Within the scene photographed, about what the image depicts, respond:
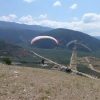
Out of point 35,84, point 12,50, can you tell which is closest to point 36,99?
point 35,84

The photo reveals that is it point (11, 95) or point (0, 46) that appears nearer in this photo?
point (11, 95)

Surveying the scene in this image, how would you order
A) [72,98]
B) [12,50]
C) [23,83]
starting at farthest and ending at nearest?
[12,50] < [23,83] < [72,98]

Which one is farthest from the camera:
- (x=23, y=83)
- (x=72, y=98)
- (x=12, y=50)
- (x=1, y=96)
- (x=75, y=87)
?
(x=12, y=50)

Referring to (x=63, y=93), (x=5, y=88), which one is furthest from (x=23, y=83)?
(x=63, y=93)

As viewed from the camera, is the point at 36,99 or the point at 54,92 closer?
the point at 36,99

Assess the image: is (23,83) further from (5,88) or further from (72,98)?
(72,98)

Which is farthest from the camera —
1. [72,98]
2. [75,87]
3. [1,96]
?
[75,87]

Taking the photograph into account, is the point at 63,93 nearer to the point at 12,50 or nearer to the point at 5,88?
the point at 5,88

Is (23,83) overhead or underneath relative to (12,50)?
overhead

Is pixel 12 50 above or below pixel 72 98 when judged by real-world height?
below
